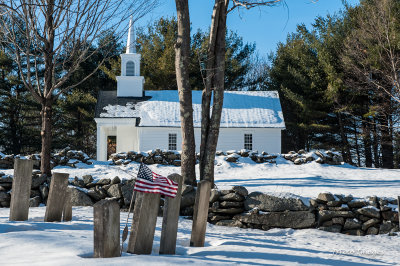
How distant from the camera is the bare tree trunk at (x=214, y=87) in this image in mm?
10023

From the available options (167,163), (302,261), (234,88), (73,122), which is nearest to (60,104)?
(73,122)

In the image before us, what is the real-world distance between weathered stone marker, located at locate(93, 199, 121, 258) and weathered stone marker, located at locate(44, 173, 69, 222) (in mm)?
2890

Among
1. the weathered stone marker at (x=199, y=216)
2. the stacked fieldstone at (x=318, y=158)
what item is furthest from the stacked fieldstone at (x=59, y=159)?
the weathered stone marker at (x=199, y=216)

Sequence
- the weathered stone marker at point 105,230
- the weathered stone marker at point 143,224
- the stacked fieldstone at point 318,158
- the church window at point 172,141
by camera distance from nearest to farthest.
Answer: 1. the weathered stone marker at point 105,230
2. the weathered stone marker at point 143,224
3. the stacked fieldstone at point 318,158
4. the church window at point 172,141

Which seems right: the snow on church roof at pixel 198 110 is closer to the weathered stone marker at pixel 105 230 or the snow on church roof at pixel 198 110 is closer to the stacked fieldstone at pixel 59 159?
the stacked fieldstone at pixel 59 159

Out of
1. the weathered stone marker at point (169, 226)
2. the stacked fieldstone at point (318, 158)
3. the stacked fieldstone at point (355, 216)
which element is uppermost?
Result: the stacked fieldstone at point (318, 158)

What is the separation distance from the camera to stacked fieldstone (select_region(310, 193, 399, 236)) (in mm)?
8805

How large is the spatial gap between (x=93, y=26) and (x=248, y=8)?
13.3ft

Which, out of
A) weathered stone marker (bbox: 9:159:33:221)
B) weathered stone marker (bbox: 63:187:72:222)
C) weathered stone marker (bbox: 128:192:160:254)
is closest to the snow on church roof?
weathered stone marker (bbox: 63:187:72:222)

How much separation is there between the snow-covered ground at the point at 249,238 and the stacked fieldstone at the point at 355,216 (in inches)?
15.9

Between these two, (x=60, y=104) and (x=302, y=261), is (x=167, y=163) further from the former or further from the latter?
(x=60, y=104)

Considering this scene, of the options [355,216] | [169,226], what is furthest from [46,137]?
[355,216]

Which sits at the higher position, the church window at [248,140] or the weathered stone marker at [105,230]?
the church window at [248,140]

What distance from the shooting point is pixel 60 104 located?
2911cm
